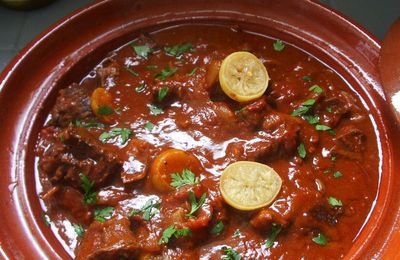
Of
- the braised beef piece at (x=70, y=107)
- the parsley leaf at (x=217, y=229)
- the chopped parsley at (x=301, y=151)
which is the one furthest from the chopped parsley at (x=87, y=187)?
the chopped parsley at (x=301, y=151)

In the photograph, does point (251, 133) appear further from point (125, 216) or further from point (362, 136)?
point (125, 216)

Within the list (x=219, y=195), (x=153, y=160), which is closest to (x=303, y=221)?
(x=219, y=195)

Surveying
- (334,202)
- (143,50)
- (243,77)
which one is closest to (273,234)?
(334,202)

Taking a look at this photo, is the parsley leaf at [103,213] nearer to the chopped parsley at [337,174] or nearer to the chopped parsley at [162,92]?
the chopped parsley at [162,92]

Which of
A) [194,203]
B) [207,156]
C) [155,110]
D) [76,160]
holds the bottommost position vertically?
[194,203]

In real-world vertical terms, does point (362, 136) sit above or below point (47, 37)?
below

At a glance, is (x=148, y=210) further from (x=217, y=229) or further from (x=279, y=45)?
(x=279, y=45)
